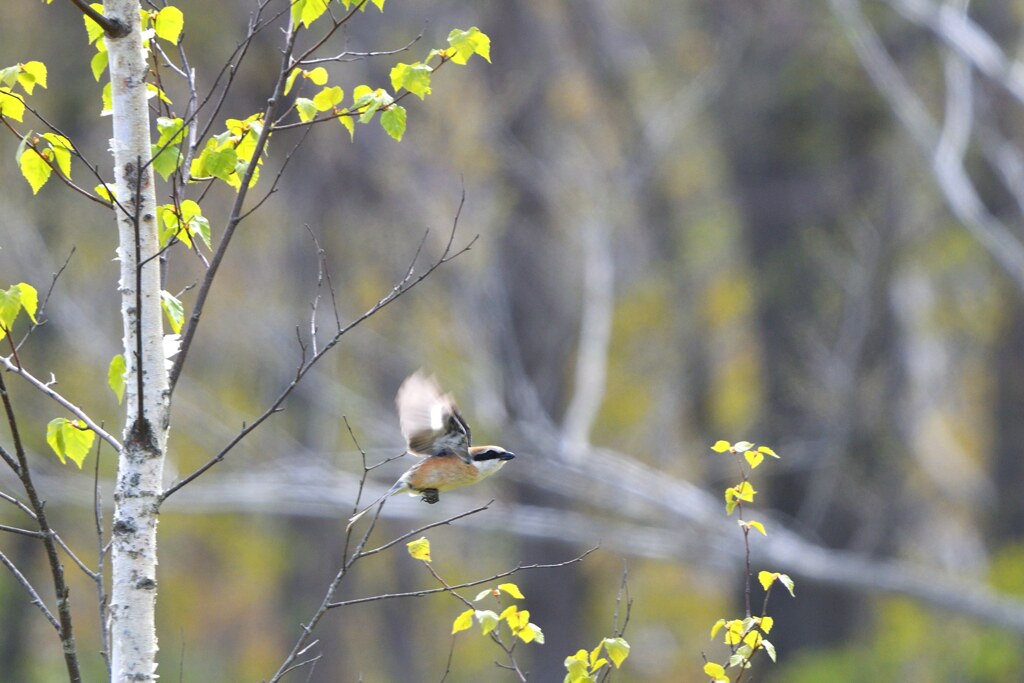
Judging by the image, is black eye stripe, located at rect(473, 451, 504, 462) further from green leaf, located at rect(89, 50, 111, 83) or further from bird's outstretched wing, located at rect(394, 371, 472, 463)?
green leaf, located at rect(89, 50, 111, 83)

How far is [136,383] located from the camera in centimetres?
354

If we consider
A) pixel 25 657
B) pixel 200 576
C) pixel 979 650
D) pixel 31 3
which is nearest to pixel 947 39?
pixel 979 650

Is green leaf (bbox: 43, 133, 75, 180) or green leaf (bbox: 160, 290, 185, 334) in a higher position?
green leaf (bbox: 43, 133, 75, 180)

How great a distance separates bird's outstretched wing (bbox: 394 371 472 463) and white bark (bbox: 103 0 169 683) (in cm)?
67

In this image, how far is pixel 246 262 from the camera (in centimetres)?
1535

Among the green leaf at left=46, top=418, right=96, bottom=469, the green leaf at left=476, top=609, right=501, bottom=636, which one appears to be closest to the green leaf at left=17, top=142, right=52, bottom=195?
the green leaf at left=46, top=418, right=96, bottom=469

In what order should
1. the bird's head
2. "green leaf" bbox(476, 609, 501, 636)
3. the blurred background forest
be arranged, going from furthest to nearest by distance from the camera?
the blurred background forest, the bird's head, "green leaf" bbox(476, 609, 501, 636)

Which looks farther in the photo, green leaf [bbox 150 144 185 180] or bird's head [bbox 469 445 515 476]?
bird's head [bbox 469 445 515 476]

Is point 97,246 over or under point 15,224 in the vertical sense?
over

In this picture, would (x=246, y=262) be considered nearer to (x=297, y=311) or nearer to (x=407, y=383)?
(x=297, y=311)

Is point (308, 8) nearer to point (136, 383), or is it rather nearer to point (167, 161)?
point (167, 161)

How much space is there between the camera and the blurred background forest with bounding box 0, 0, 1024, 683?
439 inches

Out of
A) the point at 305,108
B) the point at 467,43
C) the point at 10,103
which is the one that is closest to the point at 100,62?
the point at 10,103

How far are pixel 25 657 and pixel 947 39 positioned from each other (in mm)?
14872
